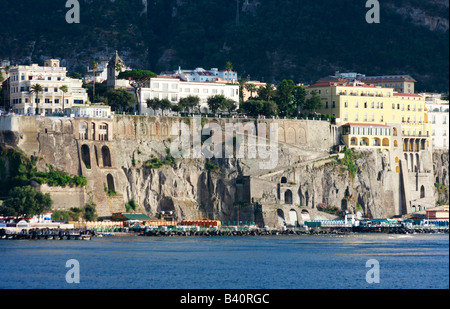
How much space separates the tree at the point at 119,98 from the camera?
126 m

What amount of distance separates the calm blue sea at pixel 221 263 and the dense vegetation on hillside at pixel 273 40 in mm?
71475

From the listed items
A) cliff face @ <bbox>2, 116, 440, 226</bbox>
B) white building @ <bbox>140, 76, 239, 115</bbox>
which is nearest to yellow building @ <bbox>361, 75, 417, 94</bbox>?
cliff face @ <bbox>2, 116, 440, 226</bbox>

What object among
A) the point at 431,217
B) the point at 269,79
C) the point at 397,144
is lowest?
the point at 431,217

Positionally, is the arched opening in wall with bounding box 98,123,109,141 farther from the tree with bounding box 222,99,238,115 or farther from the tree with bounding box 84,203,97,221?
the tree with bounding box 222,99,238,115

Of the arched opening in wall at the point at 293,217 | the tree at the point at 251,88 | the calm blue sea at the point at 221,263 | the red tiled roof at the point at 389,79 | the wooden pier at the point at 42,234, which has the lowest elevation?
the calm blue sea at the point at 221,263

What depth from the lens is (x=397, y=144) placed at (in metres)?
138

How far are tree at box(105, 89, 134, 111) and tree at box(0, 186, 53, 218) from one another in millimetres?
21685

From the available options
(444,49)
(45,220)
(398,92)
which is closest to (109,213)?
(45,220)

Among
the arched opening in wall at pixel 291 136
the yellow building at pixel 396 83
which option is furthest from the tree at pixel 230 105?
the yellow building at pixel 396 83

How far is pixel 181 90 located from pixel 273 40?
4547 centimetres

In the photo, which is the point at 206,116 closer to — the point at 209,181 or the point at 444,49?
the point at 209,181

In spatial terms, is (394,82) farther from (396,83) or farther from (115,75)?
(115,75)

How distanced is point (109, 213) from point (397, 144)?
4052 centimetres

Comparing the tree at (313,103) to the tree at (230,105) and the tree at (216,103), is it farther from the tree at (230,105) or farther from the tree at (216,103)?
the tree at (216,103)
